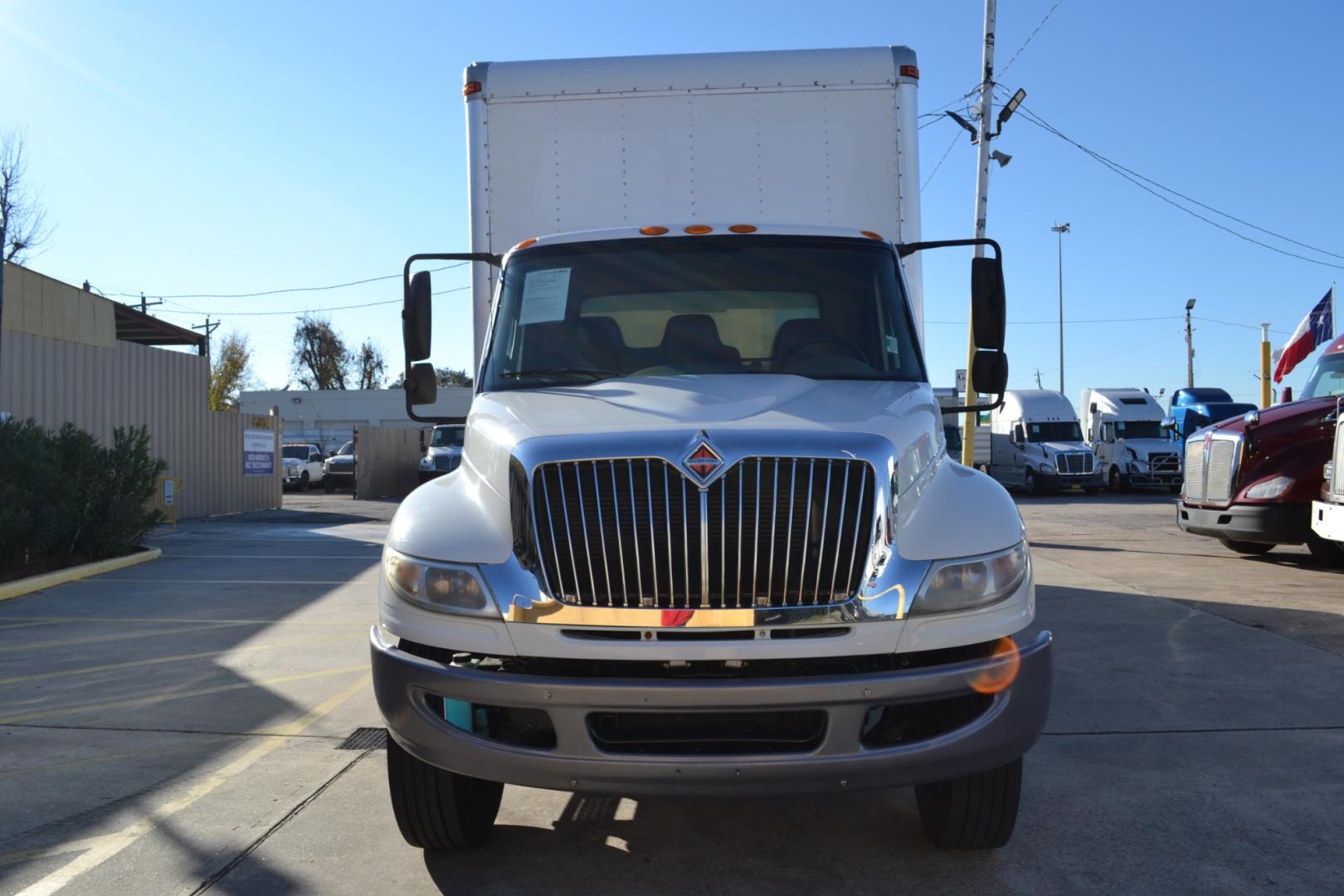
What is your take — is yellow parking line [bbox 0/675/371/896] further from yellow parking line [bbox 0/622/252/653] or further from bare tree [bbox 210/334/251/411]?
bare tree [bbox 210/334/251/411]

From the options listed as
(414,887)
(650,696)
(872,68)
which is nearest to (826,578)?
(650,696)

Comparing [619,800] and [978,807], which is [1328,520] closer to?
[978,807]

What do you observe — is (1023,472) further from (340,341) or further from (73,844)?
(340,341)

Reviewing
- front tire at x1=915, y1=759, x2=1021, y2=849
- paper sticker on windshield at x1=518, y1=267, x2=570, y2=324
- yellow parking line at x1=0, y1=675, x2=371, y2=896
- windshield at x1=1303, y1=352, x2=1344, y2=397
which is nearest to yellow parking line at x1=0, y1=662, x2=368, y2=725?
yellow parking line at x1=0, y1=675, x2=371, y2=896

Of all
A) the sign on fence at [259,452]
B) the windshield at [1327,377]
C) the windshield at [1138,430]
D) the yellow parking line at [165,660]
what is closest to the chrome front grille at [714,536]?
the yellow parking line at [165,660]

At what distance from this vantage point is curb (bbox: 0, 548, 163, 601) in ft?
34.6

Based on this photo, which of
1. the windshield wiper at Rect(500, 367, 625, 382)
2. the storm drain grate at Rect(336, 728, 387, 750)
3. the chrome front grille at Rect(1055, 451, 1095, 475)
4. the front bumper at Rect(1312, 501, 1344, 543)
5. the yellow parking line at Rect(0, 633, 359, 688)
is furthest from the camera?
the chrome front grille at Rect(1055, 451, 1095, 475)

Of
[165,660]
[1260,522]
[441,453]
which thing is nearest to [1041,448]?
[441,453]

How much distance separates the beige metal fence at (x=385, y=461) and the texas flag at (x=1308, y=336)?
64.7 feet

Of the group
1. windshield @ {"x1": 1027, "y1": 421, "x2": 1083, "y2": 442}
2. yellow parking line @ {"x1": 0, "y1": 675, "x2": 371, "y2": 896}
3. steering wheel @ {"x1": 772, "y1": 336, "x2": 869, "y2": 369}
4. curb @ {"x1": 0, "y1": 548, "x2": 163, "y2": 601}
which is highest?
steering wheel @ {"x1": 772, "y1": 336, "x2": 869, "y2": 369}

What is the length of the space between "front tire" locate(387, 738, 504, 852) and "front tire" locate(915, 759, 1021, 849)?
158 cm

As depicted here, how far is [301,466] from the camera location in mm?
37875

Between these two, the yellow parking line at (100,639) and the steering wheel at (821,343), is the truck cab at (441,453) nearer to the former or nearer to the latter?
the yellow parking line at (100,639)

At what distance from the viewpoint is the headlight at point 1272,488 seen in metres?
11.2
